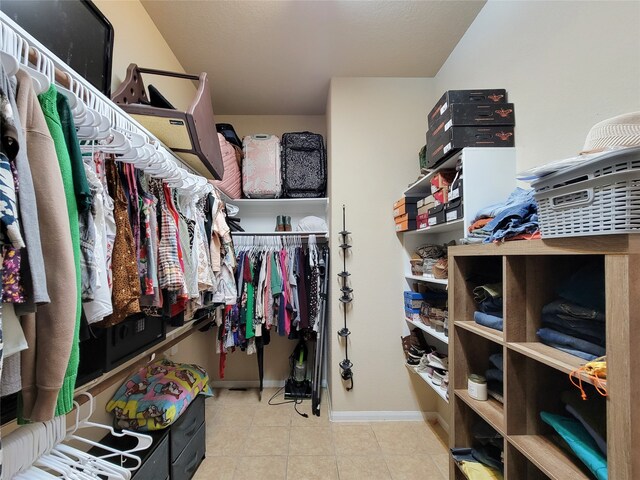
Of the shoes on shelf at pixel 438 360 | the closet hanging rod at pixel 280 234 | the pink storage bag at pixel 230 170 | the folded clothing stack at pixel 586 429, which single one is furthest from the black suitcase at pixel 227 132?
the folded clothing stack at pixel 586 429

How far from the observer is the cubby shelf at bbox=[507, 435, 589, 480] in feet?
2.27

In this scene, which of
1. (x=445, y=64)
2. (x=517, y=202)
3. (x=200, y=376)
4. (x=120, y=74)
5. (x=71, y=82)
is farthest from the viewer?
(x=445, y=64)

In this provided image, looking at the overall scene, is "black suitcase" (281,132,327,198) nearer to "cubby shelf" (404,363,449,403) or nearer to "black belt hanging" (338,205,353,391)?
"black belt hanging" (338,205,353,391)

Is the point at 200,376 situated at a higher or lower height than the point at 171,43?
lower

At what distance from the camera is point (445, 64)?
1.99 m

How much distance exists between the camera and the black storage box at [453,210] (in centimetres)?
135

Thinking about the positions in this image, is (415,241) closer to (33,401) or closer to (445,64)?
(445,64)

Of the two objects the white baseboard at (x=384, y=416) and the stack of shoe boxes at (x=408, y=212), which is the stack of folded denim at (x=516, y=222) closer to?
the stack of shoe boxes at (x=408, y=212)

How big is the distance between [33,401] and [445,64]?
8.85 feet

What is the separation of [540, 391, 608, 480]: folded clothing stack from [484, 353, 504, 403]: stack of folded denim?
21 centimetres

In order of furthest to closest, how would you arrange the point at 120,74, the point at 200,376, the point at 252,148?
the point at 252,148, the point at 200,376, the point at 120,74

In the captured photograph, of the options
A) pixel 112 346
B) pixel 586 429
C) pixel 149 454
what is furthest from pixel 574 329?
pixel 149 454

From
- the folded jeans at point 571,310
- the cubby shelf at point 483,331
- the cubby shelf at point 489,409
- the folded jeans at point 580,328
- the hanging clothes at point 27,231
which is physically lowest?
the cubby shelf at point 489,409

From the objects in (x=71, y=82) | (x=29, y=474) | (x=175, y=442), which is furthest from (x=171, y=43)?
(x=175, y=442)
